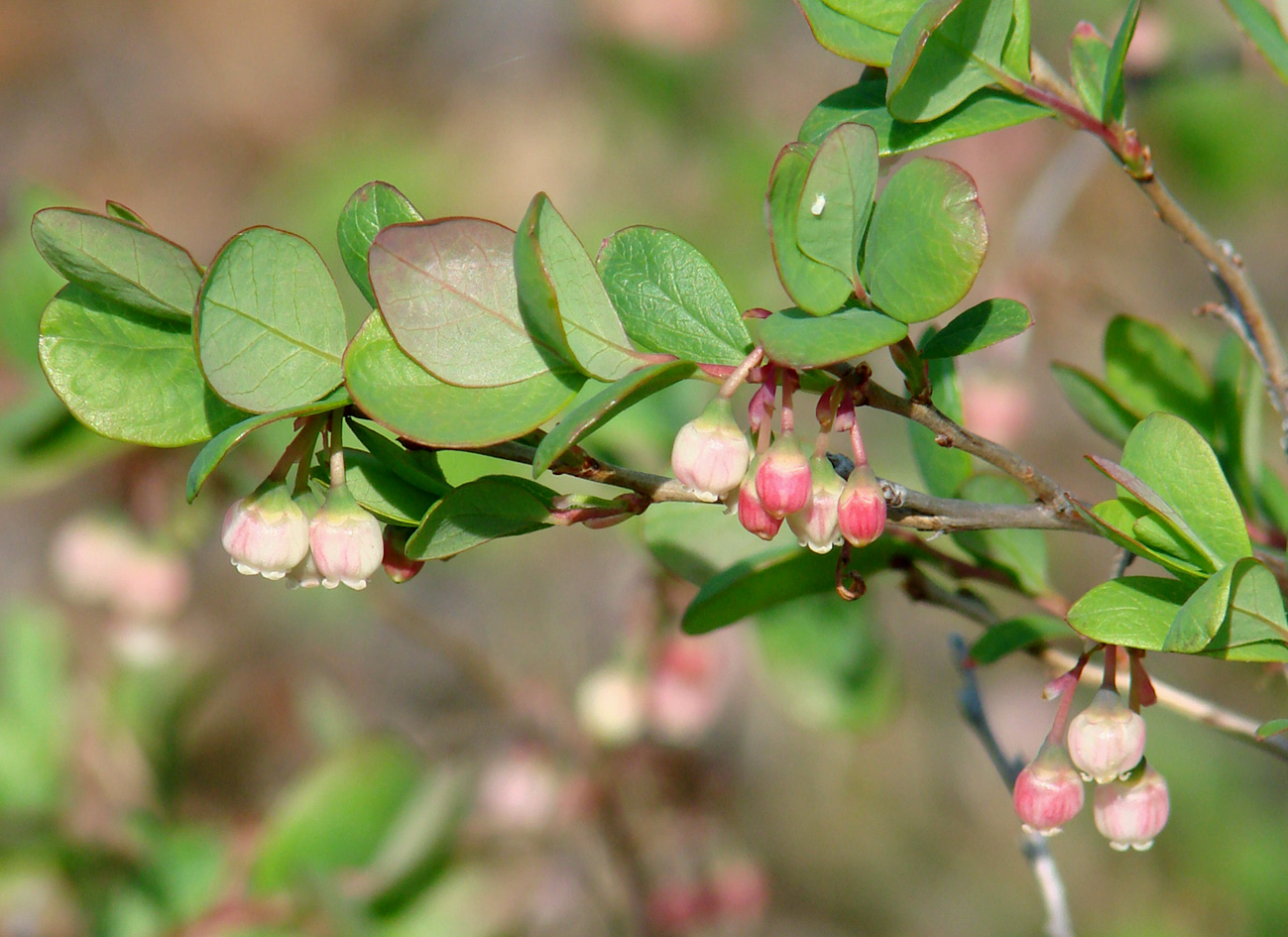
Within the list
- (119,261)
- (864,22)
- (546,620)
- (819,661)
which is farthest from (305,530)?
(546,620)

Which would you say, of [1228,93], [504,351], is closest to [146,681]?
[504,351]

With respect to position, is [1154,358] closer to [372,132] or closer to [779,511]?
[779,511]

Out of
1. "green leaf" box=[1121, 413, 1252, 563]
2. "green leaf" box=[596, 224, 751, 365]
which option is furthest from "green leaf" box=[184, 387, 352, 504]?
"green leaf" box=[1121, 413, 1252, 563]

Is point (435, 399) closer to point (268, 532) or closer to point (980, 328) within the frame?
point (268, 532)

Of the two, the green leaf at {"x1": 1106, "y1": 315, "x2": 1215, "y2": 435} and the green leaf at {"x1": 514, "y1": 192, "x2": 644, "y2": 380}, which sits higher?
the green leaf at {"x1": 514, "y1": 192, "x2": 644, "y2": 380}

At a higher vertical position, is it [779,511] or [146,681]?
[779,511]

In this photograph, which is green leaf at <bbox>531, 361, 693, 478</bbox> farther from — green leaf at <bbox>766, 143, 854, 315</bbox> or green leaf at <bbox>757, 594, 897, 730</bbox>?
green leaf at <bbox>757, 594, 897, 730</bbox>
